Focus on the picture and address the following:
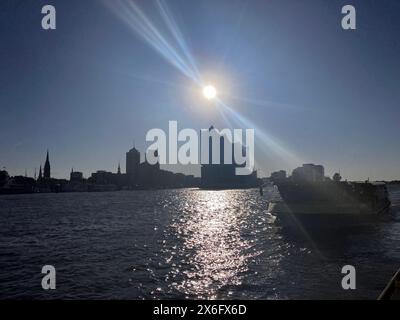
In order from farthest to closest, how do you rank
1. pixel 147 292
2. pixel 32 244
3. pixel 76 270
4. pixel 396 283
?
1. pixel 32 244
2. pixel 76 270
3. pixel 147 292
4. pixel 396 283

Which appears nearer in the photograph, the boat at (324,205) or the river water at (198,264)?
the river water at (198,264)

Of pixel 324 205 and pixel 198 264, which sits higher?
pixel 324 205

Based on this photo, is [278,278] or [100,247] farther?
[100,247]

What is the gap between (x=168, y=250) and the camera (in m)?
36.2

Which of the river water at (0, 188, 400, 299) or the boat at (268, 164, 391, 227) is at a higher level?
the boat at (268, 164, 391, 227)

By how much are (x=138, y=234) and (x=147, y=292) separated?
30.1 meters

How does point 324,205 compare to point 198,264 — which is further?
point 324,205

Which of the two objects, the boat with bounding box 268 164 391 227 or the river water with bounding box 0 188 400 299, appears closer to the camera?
the river water with bounding box 0 188 400 299

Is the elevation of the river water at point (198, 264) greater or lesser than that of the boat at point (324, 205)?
lesser

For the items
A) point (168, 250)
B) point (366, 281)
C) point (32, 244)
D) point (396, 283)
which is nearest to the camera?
point (396, 283)
